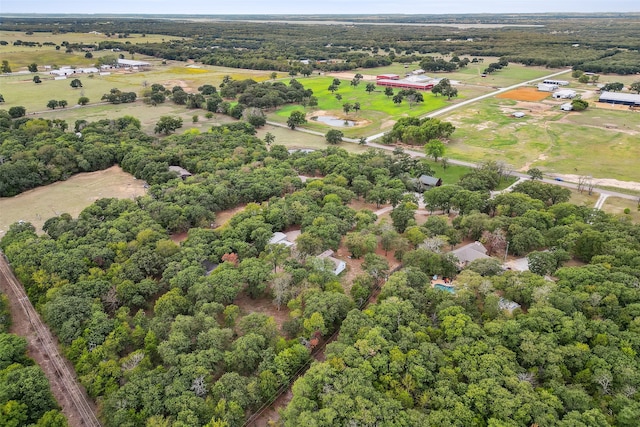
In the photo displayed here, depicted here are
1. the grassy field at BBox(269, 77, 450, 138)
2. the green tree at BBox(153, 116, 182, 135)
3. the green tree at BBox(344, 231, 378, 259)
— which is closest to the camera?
the green tree at BBox(344, 231, 378, 259)

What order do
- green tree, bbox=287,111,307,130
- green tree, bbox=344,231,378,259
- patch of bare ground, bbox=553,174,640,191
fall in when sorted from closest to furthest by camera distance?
1. green tree, bbox=344,231,378,259
2. patch of bare ground, bbox=553,174,640,191
3. green tree, bbox=287,111,307,130

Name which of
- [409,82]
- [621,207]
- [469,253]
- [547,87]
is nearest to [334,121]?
[409,82]

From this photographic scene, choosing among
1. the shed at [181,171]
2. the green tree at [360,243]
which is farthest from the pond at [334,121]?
the green tree at [360,243]

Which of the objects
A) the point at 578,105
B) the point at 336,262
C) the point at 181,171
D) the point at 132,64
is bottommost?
the point at 336,262

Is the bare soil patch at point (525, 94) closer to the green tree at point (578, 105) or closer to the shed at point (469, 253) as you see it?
the green tree at point (578, 105)

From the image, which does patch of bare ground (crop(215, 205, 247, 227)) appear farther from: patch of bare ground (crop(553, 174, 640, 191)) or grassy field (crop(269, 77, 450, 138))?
patch of bare ground (crop(553, 174, 640, 191))

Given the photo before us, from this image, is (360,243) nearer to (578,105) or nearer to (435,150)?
(435,150)

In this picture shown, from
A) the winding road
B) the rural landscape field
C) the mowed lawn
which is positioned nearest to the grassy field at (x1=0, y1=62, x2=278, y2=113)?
the rural landscape field

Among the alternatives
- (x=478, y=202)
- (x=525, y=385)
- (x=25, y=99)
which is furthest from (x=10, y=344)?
(x=25, y=99)
